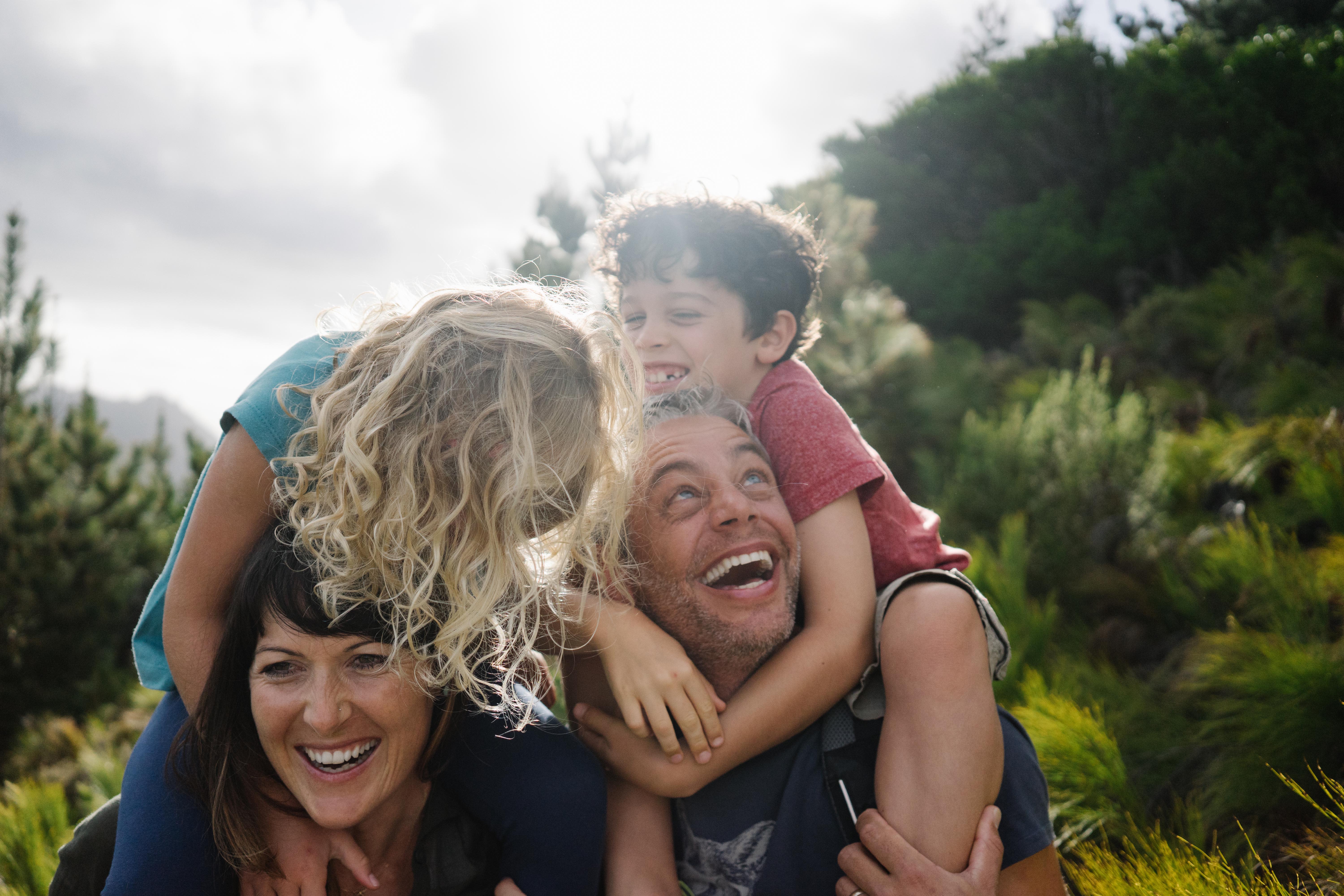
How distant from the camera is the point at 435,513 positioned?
158 cm

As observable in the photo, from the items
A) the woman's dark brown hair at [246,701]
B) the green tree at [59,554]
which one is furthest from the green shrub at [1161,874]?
the green tree at [59,554]

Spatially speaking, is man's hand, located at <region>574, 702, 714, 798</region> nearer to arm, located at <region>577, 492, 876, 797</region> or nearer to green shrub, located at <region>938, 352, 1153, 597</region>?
arm, located at <region>577, 492, 876, 797</region>

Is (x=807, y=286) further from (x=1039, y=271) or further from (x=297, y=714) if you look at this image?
(x=1039, y=271)

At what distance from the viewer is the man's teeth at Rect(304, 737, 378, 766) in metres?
1.63

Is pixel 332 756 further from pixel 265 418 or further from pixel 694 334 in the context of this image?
pixel 694 334

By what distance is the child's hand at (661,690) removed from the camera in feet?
5.72

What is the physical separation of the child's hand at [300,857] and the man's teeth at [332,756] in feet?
0.54

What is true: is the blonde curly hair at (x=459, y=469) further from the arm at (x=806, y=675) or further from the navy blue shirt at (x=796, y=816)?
the navy blue shirt at (x=796, y=816)

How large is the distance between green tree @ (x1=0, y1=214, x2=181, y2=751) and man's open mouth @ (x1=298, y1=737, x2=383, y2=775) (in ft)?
22.3

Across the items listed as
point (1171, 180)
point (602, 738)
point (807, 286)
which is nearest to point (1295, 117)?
point (1171, 180)

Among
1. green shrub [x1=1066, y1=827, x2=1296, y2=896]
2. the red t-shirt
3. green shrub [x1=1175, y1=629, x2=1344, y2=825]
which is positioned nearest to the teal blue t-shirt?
the red t-shirt

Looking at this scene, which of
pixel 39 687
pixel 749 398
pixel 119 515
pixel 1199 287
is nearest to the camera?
pixel 749 398

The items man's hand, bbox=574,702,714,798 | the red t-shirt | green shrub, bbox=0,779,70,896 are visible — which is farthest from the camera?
green shrub, bbox=0,779,70,896

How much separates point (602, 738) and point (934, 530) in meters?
1.01
